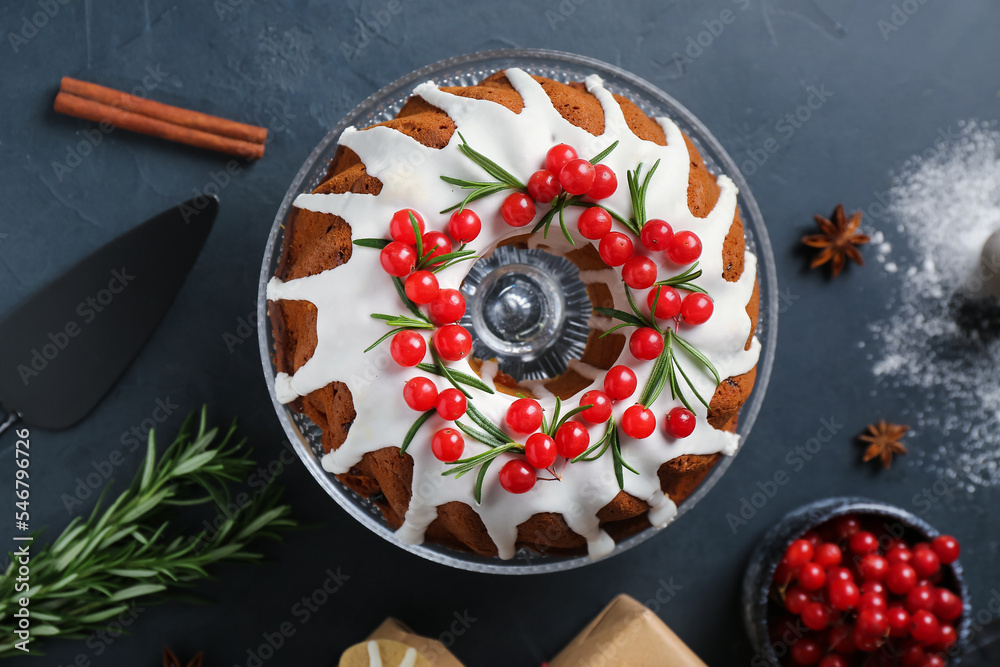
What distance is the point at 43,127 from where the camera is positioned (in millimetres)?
1502

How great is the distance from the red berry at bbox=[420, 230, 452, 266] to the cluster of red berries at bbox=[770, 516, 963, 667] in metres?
0.98

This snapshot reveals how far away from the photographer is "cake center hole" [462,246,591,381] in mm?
1465

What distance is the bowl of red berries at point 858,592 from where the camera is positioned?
1.45 m

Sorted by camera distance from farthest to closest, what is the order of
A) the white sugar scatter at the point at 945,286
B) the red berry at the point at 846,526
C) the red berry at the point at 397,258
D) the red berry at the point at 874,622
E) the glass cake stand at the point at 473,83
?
the white sugar scatter at the point at 945,286
the red berry at the point at 846,526
the red berry at the point at 874,622
the glass cake stand at the point at 473,83
the red berry at the point at 397,258

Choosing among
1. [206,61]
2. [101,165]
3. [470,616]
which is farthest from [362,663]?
[206,61]

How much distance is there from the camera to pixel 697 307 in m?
1.10

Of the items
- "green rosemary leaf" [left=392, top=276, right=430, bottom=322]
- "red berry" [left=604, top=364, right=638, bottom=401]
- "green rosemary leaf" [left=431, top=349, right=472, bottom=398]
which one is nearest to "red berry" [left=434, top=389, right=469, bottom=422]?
"green rosemary leaf" [left=431, top=349, right=472, bottom=398]

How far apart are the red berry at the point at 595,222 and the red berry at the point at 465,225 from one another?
0.53 ft

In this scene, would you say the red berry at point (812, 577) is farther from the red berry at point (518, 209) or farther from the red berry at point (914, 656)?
the red berry at point (518, 209)

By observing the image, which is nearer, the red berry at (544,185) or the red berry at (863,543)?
the red berry at (544,185)

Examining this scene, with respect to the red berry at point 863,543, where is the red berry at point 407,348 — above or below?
above

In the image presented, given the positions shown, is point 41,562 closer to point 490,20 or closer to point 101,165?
point 101,165

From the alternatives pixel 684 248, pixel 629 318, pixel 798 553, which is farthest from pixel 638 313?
pixel 798 553

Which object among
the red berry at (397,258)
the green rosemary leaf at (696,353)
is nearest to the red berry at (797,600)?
the green rosemary leaf at (696,353)
